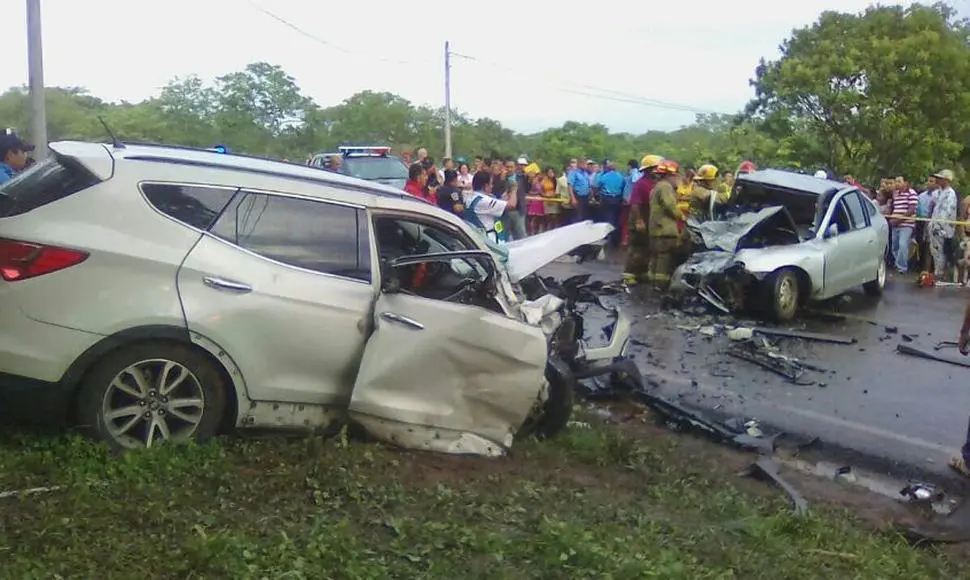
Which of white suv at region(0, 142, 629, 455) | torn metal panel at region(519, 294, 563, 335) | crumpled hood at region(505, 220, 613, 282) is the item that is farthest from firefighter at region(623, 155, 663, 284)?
white suv at region(0, 142, 629, 455)

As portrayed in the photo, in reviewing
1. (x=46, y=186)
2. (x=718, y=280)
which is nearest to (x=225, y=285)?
(x=46, y=186)

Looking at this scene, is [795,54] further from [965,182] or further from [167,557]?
[167,557]

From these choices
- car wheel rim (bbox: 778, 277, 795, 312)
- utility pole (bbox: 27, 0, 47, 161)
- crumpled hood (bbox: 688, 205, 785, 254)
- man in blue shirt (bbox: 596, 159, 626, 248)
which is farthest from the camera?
man in blue shirt (bbox: 596, 159, 626, 248)

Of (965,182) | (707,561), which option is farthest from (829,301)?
(965,182)

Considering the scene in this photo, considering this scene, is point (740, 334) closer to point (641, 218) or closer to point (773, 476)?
point (641, 218)

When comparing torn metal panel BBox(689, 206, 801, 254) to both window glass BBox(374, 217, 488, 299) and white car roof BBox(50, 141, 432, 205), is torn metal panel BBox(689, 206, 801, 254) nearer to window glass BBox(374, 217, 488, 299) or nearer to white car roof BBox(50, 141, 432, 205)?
window glass BBox(374, 217, 488, 299)

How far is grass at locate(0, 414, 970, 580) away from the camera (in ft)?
12.7

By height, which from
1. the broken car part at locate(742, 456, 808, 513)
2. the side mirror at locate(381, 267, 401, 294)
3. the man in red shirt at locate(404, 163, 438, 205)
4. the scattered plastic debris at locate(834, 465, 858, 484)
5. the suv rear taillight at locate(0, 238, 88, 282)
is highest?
the man in red shirt at locate(404, 163, 438, 205)

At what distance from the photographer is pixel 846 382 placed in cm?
856

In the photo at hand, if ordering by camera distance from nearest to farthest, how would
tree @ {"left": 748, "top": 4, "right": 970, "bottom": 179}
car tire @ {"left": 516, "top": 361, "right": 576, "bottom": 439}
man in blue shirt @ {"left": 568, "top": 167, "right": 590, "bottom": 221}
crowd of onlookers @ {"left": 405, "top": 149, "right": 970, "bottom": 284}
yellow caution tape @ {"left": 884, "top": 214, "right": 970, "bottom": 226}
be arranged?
1. car tire @ {"left": 516, "top": 361, "right": 576, "bottom": 439}
2. crowd of onlookers @ {"left": 405, "top": 149, "right": 970, "bottom": 284}
3. yellow caution tape @ {"left": 884, "top": 214, "right": 970, "bottom": 226}
4. man in blue shirt @ {"left": 568, "top": 167, "right": 590, "bottom": 221}
5. tree @ {"left": 748, "top": 4, "right": 970, "bottom": 179}

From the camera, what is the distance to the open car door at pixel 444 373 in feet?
17.3

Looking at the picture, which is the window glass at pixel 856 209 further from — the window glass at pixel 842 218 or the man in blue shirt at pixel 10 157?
the man in blue shirt at pixel 10 157

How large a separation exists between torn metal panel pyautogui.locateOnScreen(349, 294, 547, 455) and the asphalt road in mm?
2819

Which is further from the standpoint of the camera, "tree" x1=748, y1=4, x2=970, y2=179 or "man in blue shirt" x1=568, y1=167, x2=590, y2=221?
"tree" x1=748, y1=4, x2=970, y2=179
